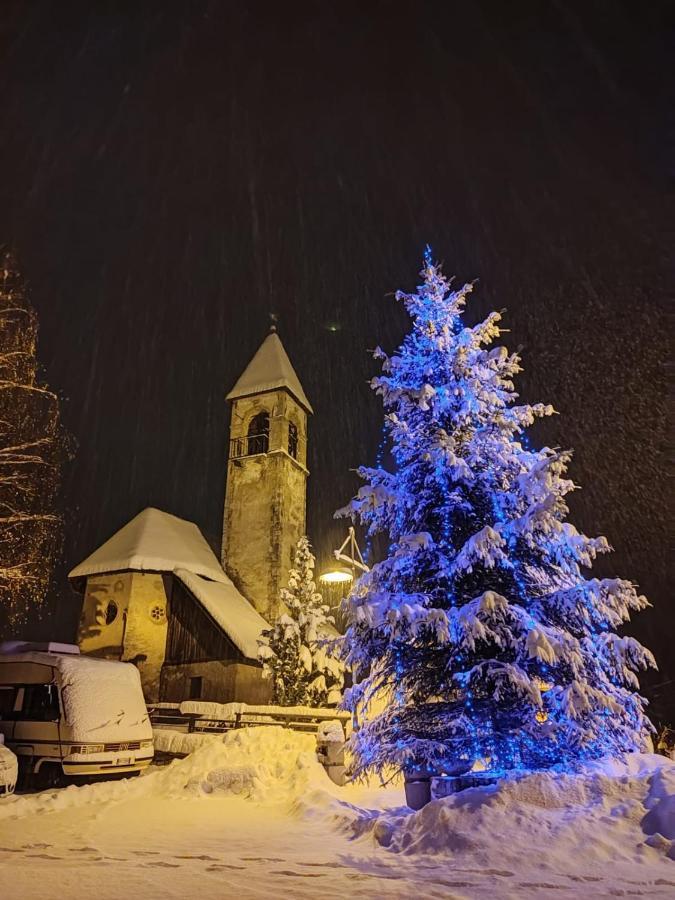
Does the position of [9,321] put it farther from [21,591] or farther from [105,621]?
[105,621]

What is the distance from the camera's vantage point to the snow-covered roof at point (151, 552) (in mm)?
25188

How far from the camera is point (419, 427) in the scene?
940 centimetres

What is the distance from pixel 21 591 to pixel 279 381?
22322 mm

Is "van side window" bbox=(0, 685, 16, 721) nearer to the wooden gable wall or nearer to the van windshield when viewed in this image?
the van windshield

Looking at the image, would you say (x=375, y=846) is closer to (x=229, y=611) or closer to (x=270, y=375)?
(x=229, y=611)

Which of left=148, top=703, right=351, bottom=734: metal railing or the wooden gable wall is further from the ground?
the wooden gable wall

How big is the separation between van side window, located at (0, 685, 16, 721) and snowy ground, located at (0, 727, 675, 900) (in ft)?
9.65

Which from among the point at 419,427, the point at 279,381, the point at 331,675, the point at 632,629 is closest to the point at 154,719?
the point at 331,675

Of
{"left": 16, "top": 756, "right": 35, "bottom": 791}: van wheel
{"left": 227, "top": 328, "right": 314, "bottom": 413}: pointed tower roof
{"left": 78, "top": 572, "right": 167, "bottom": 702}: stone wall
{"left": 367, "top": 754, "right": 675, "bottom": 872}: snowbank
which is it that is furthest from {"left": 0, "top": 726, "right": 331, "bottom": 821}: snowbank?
{"left": 227, "top": 328, "right": 314, "bottom": 413}: pointed tower roof

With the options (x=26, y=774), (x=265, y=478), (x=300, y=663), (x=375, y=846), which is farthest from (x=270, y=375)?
(x=375, y=846)

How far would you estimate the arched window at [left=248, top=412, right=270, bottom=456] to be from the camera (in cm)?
3228

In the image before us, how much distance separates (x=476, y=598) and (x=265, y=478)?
2419 centimetres

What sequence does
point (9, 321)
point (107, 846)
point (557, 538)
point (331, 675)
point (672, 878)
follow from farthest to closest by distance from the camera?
1. point (331, 675)
2. point (9, 321)
3. point (557, 538)
4. point (107, 846)
5. point (672, 878)

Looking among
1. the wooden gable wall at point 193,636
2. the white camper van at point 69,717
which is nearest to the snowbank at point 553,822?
the white camper van at point 69,717
